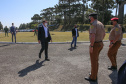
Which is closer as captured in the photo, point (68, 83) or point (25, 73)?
point (68, 83)

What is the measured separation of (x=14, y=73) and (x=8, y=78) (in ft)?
1.34

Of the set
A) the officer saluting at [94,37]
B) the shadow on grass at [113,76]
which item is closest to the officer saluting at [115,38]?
the shadow on grass at [113,76]

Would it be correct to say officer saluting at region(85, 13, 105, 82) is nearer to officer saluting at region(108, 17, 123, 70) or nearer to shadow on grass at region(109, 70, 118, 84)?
shadow on grass at region(109, 70, 118, 84)

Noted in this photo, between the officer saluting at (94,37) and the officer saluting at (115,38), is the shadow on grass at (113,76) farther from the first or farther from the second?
the officer saluting at (94,37)

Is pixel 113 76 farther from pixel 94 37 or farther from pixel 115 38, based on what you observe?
pixel 94 37

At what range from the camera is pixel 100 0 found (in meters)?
45.2

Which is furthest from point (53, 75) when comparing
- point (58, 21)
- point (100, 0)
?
point (58, 21)

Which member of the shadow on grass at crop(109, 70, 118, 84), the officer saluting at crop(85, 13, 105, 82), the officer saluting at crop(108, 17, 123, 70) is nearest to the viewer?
the officer saluting at crop(85, 13, 105, 82)

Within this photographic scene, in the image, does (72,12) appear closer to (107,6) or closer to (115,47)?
(107,6)

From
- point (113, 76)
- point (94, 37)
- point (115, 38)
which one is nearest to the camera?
point (94, 37)

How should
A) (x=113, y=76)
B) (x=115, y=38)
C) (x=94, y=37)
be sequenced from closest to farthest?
(x=94, y=37) < (x=113, y=76) < (x=115, y=38)

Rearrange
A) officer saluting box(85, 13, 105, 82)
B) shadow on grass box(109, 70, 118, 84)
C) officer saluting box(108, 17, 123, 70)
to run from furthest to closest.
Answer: officer saluting box(108, 17, 123, 70), shadow on grass box(109, 70, 118, 84), officer saluting box(85, 13, 105, 82)

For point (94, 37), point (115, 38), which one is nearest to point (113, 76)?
point (115, 38)

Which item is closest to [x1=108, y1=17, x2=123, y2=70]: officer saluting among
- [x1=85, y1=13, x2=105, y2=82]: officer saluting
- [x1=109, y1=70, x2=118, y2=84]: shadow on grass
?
[x1=109, y1=70, x2=118, y2=84]: shadow on grass
